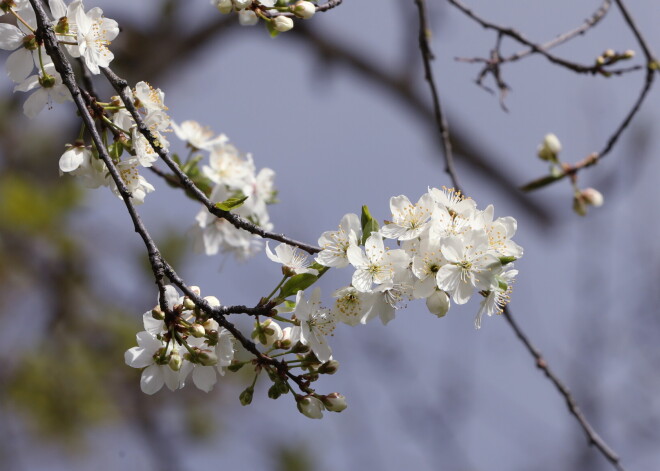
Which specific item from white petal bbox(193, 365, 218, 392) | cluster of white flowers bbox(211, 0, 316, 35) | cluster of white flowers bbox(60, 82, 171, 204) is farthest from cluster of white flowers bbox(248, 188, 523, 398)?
cluster of white flowers bbox(211, 0, 316, 35)

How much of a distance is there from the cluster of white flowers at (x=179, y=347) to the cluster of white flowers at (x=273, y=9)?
1.69 ft

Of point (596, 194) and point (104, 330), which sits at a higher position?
point (596, 194)

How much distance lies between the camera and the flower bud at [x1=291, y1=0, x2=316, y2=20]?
1.22 m

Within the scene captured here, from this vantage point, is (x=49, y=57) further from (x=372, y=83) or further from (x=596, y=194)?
(x=372, y=83)

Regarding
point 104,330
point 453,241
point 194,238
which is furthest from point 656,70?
point 104,330

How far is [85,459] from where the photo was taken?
16.9 feet

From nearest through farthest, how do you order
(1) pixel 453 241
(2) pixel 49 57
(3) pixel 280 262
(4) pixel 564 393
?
(1) pixel 453 241 → (3) pixel 280 262 → (2) pixel 49 57 → (4) pixel 564 393

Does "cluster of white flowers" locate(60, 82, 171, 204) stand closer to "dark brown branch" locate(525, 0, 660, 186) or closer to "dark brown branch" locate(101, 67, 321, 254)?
"dark brown branch" locate(101, 67, 321, 254)

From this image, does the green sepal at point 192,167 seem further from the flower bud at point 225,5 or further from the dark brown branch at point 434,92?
the dark brown branch at point 434,92

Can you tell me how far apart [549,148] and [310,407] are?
37.6 inches

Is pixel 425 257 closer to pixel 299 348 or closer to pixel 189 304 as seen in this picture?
pixel 299 348

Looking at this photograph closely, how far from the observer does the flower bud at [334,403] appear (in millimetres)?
1048

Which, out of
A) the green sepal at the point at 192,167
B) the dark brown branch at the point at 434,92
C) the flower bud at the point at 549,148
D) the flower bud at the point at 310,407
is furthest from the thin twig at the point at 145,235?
the flower bud at the point at 549,148

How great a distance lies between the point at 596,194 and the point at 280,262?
941 mm
